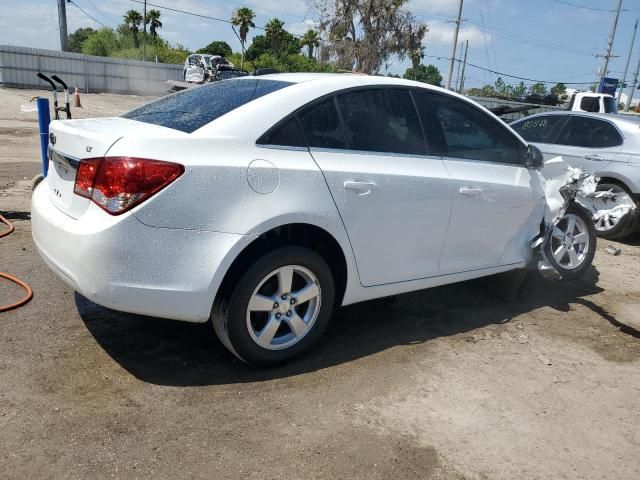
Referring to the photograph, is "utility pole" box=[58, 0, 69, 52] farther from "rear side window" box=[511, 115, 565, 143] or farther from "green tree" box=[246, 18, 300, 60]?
"rear side window" box=[511, 115, 565, 143]

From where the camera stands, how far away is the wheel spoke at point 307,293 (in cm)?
322

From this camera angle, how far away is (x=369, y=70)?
125ft

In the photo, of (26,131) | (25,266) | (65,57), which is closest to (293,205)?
(25,266)

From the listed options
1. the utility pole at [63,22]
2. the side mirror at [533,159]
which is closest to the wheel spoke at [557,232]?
the side mirror at [533,159]

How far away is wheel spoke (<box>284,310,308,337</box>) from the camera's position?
3250 mm

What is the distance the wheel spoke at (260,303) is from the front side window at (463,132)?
1572 mm

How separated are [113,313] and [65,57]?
103 feet

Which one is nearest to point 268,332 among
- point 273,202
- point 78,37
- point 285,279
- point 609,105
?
point 285,279

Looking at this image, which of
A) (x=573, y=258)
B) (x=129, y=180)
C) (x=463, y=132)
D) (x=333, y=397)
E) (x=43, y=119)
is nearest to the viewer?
(x=129, y=180)

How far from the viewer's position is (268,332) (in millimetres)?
3154

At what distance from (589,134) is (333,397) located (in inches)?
249

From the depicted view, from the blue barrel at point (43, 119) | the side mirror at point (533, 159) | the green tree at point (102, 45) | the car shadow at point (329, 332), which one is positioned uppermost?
the green tree at point (102, 45)

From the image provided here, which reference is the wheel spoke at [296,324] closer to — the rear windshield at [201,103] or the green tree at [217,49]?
the rear windshield at [201,103]

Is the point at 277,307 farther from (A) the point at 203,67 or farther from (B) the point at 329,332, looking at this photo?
(A) the point at 203,67
